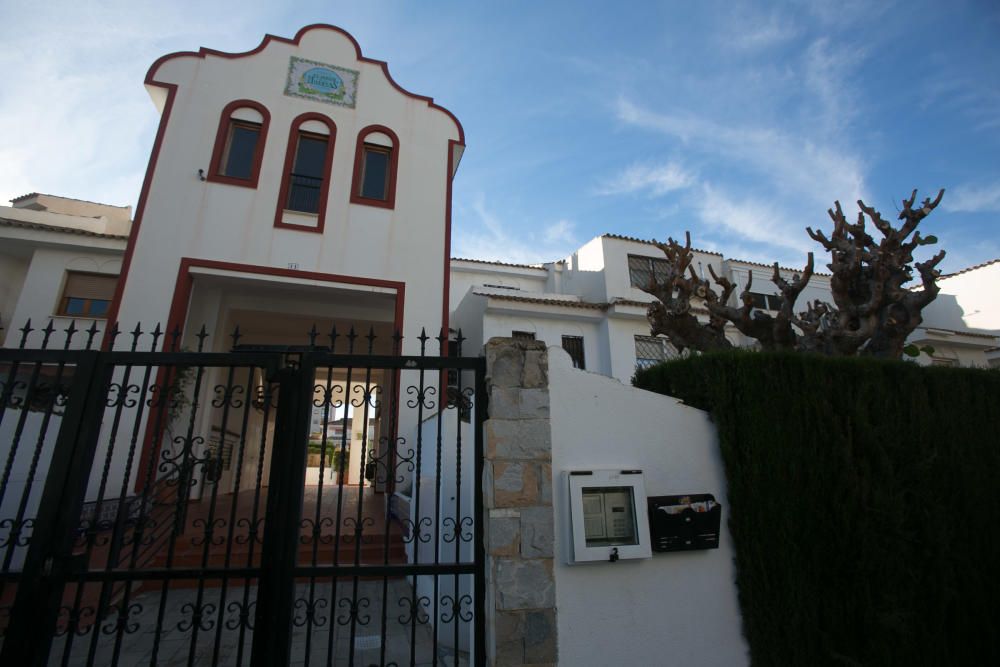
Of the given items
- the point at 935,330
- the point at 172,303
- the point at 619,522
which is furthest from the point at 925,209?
the point at 935,330

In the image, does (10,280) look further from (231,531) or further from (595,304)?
(595,304)

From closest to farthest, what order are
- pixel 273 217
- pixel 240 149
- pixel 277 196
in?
pixel 273 217
pixel 277 196
pixel 240 149

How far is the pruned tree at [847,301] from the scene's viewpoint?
5.98m

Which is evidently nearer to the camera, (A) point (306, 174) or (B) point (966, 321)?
(A) point (306, 174)

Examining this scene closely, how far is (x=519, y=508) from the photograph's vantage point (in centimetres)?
347

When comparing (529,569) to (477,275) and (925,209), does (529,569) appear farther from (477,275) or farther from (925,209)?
(477,275)

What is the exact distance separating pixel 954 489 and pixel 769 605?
2.17 meters

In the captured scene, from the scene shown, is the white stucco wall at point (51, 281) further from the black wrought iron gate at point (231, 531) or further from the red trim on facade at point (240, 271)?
the black wrought iron gate at point (231, 531)

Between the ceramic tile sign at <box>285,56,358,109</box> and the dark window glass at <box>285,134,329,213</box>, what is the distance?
1.10 meters

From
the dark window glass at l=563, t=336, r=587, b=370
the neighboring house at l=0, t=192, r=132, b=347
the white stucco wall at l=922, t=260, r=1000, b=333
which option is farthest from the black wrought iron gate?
the white stucco wall at l=922, t=260, r=1000, b=333

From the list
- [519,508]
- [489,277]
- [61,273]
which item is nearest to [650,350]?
[489,277]

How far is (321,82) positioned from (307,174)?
252 cm

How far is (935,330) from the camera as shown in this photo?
1673cm

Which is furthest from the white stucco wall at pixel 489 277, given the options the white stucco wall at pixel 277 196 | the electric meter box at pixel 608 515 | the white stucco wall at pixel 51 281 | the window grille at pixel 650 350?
the electric meter box at pixel 608 515
